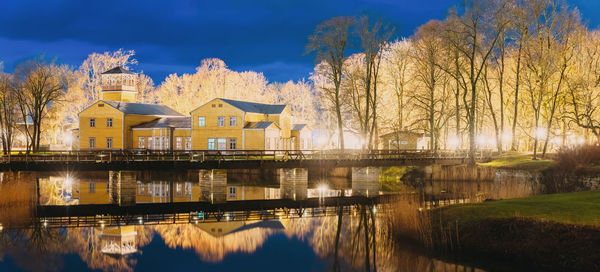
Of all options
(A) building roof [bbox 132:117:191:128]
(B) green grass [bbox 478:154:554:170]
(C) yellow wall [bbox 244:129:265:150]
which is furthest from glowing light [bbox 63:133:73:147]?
(B) green grass [bbox 478:154:554:170]

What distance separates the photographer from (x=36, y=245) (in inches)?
1016

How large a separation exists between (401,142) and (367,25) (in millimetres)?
19681

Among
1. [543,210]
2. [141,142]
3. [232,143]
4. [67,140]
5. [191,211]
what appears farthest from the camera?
[67,140]

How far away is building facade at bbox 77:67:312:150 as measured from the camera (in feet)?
208

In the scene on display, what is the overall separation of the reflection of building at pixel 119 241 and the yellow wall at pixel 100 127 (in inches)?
1516

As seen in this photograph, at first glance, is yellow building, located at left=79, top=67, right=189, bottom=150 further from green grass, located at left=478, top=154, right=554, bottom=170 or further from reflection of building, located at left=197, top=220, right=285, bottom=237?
green grass, located at left=478, top=154, right=554, bottom=170

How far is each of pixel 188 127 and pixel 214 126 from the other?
14.2 ft

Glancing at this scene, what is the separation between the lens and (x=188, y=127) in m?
66.2

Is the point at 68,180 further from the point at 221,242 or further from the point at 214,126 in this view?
the point at 221,242

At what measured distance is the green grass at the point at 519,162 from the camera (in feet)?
145

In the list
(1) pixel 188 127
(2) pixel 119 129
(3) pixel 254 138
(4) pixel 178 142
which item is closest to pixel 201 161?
(3) pixel 254 138

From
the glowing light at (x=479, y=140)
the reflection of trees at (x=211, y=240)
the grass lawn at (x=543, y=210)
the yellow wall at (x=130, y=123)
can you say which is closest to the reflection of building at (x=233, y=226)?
the reflection of trees at (x=211, y=240)

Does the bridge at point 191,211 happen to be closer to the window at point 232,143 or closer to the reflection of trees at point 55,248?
the reflection of trees at point 55,248

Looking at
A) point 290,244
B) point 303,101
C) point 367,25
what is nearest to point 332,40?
point 367,25
